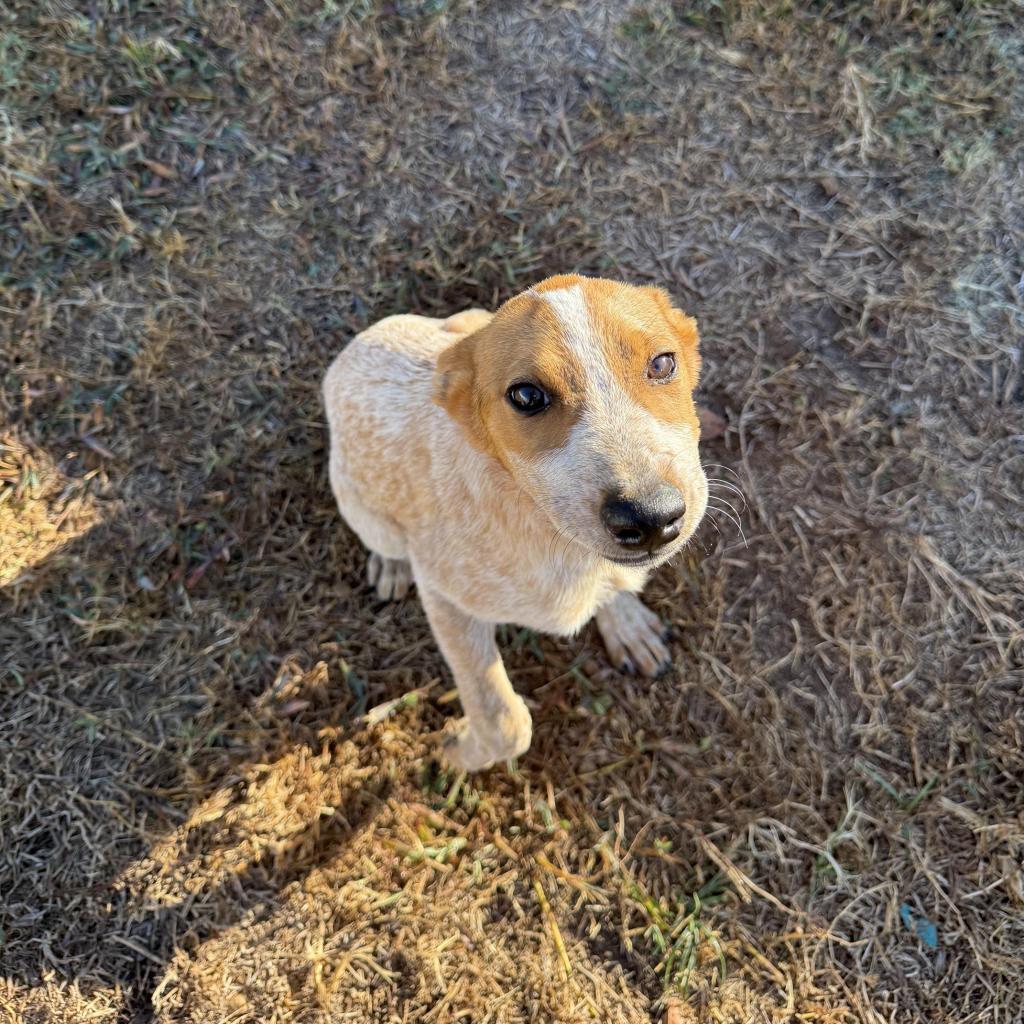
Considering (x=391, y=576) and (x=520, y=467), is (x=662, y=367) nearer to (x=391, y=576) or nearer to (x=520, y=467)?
(x=520, y=467)

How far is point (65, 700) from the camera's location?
4.34 metres

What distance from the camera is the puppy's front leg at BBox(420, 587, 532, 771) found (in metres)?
3.59

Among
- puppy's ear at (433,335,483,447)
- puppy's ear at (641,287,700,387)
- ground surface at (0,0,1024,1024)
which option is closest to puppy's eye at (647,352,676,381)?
puppy's ear at (641,287,700,387)

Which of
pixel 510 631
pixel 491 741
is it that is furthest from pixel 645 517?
pixel 510 631

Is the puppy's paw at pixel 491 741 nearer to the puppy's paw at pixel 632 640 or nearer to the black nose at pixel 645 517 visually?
the puppy's paw at pixel 632 640

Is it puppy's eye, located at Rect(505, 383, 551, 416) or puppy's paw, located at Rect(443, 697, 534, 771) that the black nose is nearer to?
puppy's eye, located at Rect(505, 383, 551, 416)

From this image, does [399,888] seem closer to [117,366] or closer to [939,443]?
[117,366]

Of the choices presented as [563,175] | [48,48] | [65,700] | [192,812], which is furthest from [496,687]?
[48,48]

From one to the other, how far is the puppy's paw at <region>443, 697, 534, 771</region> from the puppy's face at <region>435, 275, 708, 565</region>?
1327mm

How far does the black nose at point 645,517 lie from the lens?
7.70 feet

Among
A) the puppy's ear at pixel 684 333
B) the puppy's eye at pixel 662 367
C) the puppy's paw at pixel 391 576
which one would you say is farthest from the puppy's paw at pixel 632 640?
the puppy's eye at pixel 662 367

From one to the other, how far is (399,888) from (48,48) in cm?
577

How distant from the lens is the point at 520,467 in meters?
2.80

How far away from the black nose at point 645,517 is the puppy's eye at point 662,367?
530 millimetres
